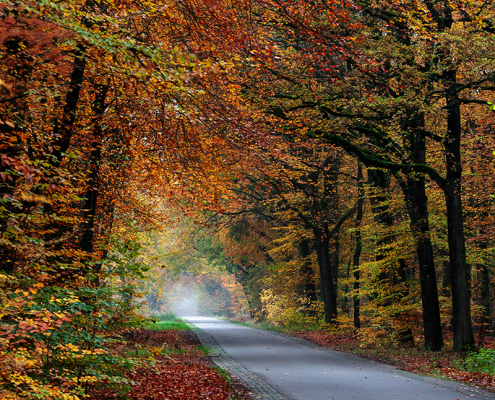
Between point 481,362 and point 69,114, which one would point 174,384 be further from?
point 481,362

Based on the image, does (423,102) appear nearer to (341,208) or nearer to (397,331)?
(397,331)

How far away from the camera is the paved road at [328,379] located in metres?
8.00

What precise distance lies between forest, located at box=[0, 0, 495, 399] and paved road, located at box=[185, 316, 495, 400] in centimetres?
310

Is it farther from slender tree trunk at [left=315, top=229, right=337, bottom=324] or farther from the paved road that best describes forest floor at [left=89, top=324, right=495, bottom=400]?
slender tree trunk at [left=315, top=229, right=337, bottom=324]

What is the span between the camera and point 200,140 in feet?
33.4

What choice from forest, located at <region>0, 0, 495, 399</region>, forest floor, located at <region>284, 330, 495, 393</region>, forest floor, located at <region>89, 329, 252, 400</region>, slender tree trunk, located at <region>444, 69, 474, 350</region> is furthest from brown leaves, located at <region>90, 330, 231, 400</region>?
slender tree trunk, located at <region>444, 69, 474, 350</region>

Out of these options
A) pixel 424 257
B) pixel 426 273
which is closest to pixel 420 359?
pixel 426 273

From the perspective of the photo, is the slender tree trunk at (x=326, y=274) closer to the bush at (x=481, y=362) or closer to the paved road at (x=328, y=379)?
the paved road at (x=328, y=379)

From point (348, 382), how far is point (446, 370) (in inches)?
121

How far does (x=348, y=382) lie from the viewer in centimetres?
938

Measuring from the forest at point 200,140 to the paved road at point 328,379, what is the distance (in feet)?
10.2

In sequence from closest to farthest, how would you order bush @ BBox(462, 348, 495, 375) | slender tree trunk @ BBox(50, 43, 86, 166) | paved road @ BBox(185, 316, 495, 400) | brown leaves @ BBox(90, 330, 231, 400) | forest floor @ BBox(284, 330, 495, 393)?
brown leaves @ BBox(90, 330, 231, 400) < slender tree trunk @ BBox(50, 43, 86, 166) < paved road @ BBox(185, 316, 495, 400) < forest floor @ BBox(284, 330, 495, 393) < bush @ BBox(462, 348, 495, 375)

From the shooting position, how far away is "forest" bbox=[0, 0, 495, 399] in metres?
5.21

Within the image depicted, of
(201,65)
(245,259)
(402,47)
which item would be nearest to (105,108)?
(201,65)
